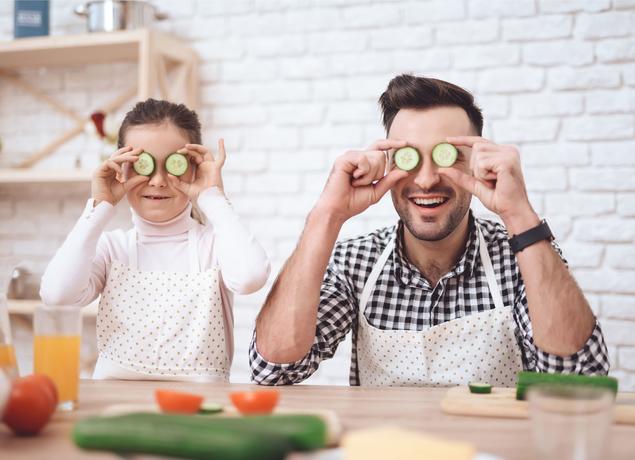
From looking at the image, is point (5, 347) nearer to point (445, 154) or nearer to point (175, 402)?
point (175, 402)

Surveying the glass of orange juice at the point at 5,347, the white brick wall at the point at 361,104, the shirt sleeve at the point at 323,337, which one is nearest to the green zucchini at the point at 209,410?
the glass of orange juice at the point at 5,347

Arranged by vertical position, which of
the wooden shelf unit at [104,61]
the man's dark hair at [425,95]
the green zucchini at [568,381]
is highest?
the wooden shelf unit at [104,61]

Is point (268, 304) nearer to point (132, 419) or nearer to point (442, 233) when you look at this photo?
point (442, 233)

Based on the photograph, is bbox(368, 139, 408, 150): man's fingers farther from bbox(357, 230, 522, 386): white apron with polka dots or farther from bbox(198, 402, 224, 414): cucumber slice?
bbox(198, 402, 224, 414): cucumber slice

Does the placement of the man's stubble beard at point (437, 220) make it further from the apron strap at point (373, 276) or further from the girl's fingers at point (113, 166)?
the girl's fingers at point (113, 166)

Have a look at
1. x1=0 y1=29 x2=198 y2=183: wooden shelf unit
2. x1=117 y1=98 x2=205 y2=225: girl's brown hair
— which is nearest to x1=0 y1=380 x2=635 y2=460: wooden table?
x1=117 y1=98 x2=205 y2=225: girl's brown hair

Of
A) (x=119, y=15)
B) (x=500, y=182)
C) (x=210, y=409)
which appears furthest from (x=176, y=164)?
(x=119, y=15)

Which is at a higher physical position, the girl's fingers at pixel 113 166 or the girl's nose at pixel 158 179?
the girl's fingers at pixel 113 166

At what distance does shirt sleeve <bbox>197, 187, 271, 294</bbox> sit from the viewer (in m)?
2.06

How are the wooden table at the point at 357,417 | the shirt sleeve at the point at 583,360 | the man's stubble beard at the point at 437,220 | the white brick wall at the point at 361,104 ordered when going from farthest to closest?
the white brick wall at the point at 361,104
the man's stubble beard at the point at 437,220
the shirt sleeve at the point at 583,360
the wooden table at the point at 357,417

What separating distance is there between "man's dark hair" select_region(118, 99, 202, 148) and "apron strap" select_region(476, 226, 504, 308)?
3.18ft

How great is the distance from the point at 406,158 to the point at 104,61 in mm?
2216

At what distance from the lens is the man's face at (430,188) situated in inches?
81.7

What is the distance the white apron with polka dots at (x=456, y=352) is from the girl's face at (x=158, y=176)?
30.2 inches
